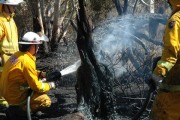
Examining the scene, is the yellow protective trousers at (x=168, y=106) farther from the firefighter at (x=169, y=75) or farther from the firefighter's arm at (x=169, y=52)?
the firefighter's arm at (x=169, y=52)

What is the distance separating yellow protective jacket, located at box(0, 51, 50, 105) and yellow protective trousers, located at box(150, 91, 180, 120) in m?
1.89

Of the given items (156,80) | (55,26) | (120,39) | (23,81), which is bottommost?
(55,26)

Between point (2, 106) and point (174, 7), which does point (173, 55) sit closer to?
point (174, 7)

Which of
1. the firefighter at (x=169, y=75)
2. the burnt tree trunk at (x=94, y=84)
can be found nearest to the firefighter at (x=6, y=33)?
the burnt tree trunk at (x=94, y=84)

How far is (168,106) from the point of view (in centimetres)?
411

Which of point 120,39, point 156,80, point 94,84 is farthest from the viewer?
point 120,39

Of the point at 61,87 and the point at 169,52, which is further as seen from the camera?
the point at 61,87

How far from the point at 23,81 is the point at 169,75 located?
2316 millimetres

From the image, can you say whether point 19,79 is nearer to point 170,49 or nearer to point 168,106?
point 168,106

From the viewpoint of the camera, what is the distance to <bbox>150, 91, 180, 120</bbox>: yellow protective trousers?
4.07m

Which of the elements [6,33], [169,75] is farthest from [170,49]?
[6,33]

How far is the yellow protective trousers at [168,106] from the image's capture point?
4070 mm

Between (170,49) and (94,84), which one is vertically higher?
(170,49)

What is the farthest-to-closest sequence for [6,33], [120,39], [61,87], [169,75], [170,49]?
[61,87], [120,39], [6,33], [169,75], [170,49]
